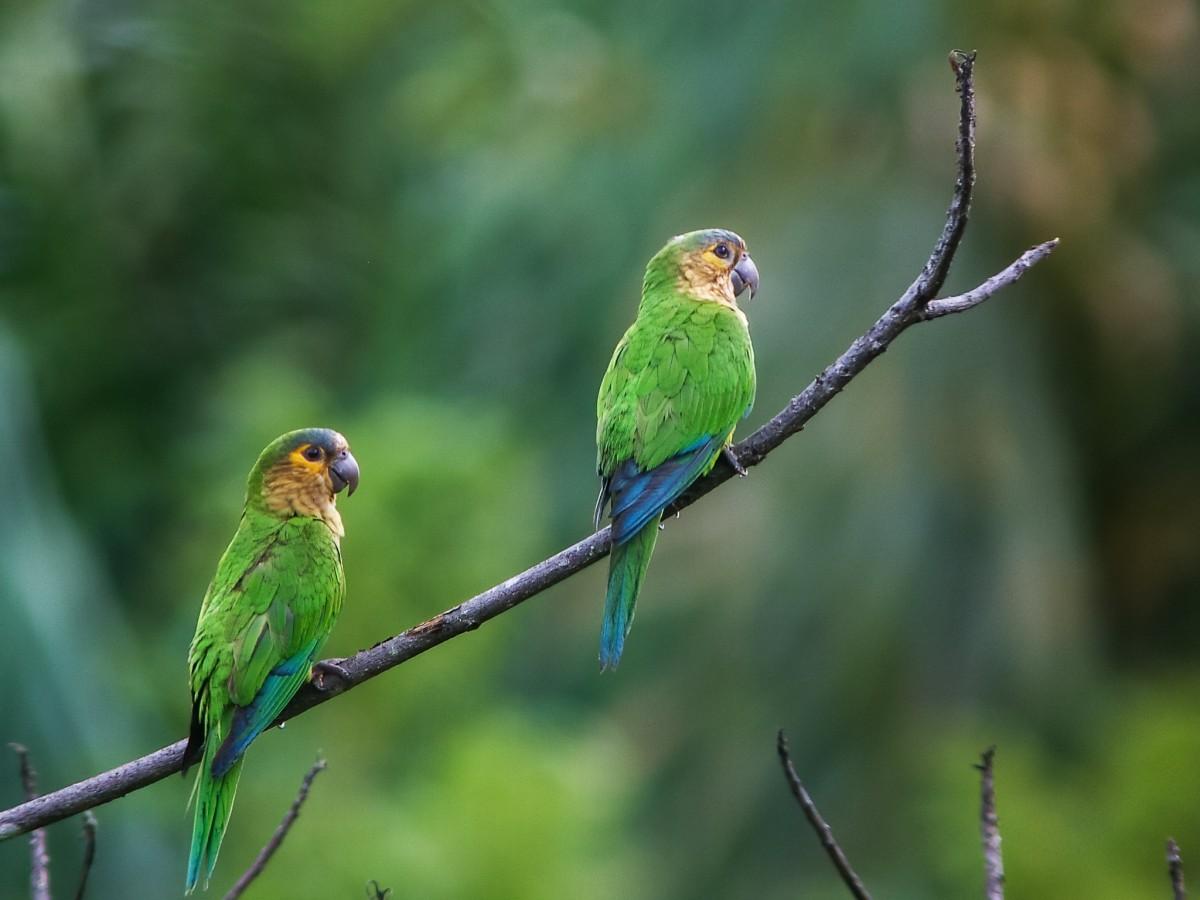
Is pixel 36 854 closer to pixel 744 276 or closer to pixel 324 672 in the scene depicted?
pixel 324 672

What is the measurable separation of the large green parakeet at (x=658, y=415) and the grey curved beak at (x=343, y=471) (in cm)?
54

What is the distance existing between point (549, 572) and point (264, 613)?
0.64m

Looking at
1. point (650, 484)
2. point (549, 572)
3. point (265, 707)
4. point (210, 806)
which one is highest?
point (650, 484)

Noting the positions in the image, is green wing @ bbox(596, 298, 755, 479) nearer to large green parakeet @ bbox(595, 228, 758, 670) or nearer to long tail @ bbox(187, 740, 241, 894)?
large green parakeet @ bbox(595, 228, 758, 670)

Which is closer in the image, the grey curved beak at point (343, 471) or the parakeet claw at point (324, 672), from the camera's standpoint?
the parakeet claw at point (324, 672)

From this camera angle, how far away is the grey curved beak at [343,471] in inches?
135

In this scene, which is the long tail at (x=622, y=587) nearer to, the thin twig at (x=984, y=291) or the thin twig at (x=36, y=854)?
the thin twig at (x=984, y=291)

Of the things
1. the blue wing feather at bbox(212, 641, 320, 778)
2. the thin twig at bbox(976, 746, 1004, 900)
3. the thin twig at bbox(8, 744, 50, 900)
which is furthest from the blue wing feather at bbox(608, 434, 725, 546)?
the thin twig at bbox(8, 744, 50, 900)

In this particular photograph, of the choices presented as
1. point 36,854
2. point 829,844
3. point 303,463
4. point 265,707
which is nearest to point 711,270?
point 303,463

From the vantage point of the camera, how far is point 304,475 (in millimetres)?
3395

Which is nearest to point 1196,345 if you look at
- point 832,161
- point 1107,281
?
point 1107,281

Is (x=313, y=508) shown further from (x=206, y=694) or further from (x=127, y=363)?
(x=127, y=363)

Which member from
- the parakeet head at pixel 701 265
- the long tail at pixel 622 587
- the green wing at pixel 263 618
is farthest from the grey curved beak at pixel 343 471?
the parakeet head at pixel 701 265

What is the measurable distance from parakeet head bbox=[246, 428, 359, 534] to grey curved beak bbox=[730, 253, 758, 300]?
1.10m
